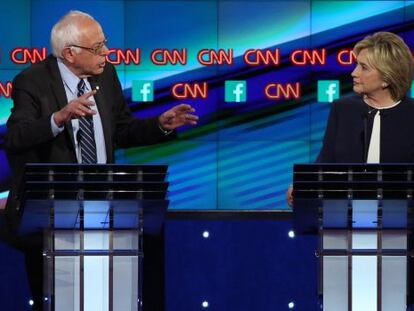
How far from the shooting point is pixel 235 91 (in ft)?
27.2

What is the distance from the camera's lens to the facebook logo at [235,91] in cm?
827

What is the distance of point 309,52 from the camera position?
8258mm

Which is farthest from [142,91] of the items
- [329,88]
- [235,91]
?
[329,88]

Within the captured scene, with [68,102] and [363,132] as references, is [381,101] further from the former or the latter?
[68,102]

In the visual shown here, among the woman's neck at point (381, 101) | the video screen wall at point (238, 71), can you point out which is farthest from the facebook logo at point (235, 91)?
the woman's neck at point (381, 101)

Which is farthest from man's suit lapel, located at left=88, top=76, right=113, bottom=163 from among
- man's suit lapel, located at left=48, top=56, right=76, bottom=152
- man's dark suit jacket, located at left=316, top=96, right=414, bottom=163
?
man's dark suit jacket, located at left=316, top=96, right=414, bottom=163

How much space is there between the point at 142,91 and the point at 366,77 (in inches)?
162

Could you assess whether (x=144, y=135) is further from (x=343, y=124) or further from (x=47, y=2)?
(x=47, y=2)

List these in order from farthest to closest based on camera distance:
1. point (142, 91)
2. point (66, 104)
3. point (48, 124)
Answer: point (142, 91) < point (66, 104) < point (48, 124)

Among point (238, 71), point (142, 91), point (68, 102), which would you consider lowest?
point (68, 102)

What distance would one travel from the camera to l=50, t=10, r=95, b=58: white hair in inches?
Answer: 175

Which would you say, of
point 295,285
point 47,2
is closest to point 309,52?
point 47,2

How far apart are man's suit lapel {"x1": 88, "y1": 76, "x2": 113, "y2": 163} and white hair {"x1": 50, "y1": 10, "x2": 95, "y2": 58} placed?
17 centimetres

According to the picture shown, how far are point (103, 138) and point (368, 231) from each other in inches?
40.5
